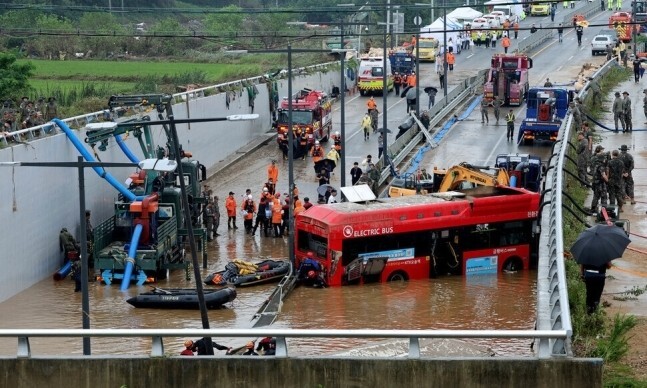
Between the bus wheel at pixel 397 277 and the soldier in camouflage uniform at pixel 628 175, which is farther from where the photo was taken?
the bus wheel at pixel 397 277

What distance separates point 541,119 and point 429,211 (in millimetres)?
21303

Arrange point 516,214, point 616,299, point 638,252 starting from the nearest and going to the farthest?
1. point 616,299
2. point 638,252
3. point 516,214

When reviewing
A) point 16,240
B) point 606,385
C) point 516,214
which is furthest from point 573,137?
point 606,385

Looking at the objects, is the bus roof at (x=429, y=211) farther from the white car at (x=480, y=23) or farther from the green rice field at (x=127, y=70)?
the white car at (x=480, y=23)

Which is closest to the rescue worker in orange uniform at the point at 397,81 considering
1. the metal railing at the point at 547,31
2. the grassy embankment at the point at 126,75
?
the grassy embankment at the point at 126,75

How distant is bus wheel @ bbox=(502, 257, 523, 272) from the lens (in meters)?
34.0

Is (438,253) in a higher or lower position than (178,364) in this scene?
lower

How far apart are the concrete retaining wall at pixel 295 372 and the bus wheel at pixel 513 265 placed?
22.0 m

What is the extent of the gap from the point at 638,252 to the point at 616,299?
5085mm

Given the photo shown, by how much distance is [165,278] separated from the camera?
117ft

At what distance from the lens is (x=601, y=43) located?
278ft

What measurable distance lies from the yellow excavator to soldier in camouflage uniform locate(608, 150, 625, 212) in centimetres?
723

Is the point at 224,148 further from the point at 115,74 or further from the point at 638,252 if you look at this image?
the point at 638,252

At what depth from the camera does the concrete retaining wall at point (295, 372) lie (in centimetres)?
1202
